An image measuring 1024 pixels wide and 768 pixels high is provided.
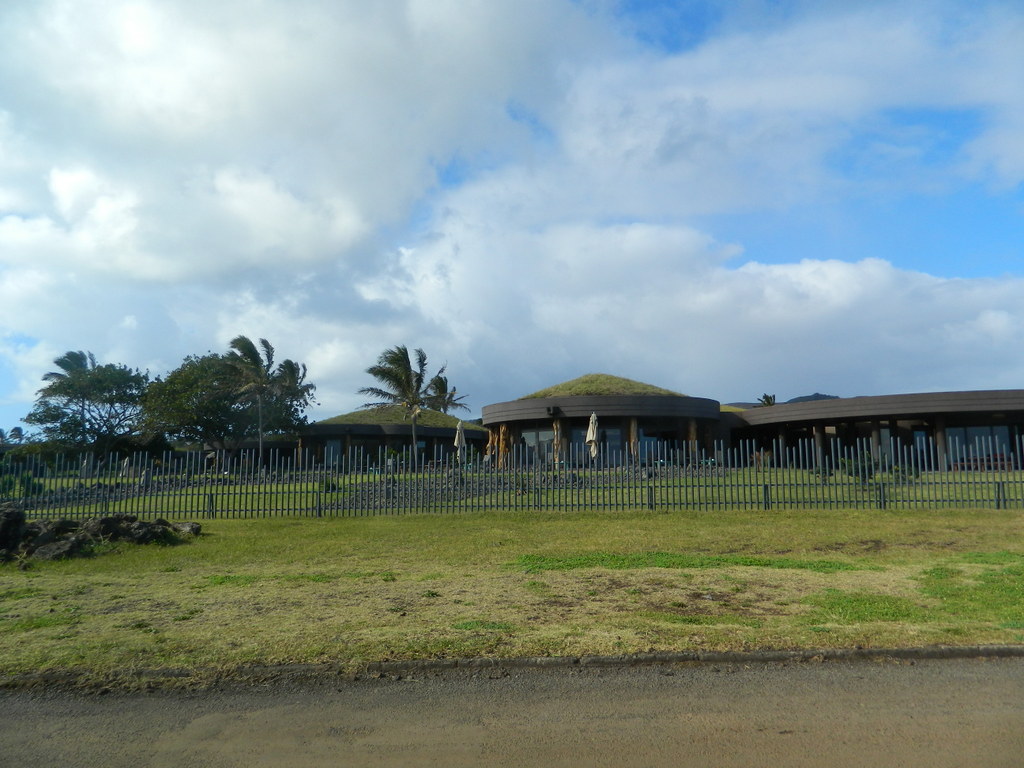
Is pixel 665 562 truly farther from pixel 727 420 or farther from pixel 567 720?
pixel 727 420

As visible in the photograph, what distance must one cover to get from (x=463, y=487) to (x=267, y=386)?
2781cm

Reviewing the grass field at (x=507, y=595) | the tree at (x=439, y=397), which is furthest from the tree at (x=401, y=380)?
the grass field at (x=507, y=595)

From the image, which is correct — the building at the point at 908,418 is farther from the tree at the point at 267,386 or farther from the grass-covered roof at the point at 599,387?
the tree at the point at 267,386

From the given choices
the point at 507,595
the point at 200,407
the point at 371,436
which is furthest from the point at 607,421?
the point at 507,595

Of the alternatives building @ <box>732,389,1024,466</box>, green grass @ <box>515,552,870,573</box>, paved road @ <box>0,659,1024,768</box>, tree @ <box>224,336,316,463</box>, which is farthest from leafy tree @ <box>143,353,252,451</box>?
paved road @ <box>0,659,1024,768</box>

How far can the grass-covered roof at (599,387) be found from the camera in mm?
37625

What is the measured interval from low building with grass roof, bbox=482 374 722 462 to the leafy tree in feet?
52.7

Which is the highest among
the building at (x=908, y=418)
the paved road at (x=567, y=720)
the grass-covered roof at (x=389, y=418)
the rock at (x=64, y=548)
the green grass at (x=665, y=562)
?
the grass-covered roof at (x=389, y=418)

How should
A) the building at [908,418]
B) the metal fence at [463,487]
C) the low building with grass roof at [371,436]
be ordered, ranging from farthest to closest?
the low building with grass roof at [371,436] → the building at [908,418] → the metal fence at [463,487]

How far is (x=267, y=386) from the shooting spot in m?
41.7

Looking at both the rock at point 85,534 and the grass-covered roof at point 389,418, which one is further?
the grass-covered roof at point 389,418

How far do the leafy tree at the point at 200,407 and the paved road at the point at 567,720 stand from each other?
127 feet

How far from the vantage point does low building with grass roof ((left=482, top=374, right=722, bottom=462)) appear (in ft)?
108

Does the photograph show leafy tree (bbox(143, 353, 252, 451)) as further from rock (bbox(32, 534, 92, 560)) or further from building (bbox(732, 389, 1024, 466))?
rock (bbox(32, 534, 92, 560))
